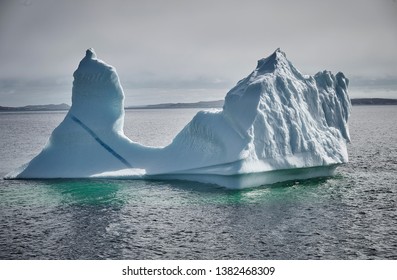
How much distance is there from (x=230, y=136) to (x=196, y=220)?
3842 mm

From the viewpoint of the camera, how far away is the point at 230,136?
12328 mm

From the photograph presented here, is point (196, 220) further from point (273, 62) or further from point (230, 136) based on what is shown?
point (273, 62)

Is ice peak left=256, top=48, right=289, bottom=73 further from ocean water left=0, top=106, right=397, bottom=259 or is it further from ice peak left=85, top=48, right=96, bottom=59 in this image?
ice peak left=85, top=48, right=96, bottom=59

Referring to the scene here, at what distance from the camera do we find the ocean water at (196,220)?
25.2ft

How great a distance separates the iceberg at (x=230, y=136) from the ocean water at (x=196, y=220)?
52 cm

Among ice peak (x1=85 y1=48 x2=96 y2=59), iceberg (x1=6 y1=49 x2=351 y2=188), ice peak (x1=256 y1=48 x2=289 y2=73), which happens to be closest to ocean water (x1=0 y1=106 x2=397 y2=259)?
iceberg (x1=6 y1=49 x2=351 y2=188)

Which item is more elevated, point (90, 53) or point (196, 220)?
point (90, 53)

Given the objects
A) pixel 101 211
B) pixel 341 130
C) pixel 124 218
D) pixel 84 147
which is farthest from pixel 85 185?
pixel 341 130

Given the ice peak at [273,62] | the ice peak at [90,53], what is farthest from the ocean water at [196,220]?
the ice peak at [90,53]

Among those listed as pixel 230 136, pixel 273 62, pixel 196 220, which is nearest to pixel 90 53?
pixel 230 136

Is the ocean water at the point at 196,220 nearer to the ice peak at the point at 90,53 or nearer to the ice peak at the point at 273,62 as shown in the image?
the ice peak at the point at 273,62

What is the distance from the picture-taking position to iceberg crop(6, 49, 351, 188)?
12180mm

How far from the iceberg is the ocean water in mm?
516
